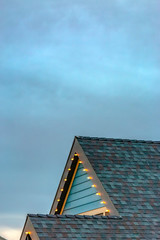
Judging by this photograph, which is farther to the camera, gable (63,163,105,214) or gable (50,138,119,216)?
gable (63,163,105,214)

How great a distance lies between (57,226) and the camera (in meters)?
14.0

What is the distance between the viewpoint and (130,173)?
56.4ft

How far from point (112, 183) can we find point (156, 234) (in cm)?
225

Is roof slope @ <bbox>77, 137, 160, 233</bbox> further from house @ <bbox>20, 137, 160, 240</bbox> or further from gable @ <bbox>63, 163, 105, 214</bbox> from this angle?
gable @ <bbox>63, 163, 105, 214</bbox>

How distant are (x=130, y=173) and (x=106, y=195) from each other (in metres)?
1.49

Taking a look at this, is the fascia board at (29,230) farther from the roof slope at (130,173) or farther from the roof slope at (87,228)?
the roof slope at (130,173)

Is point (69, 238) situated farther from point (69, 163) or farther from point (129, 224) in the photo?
point (69, 163)

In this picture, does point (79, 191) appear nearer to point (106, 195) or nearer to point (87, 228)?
point (106, 195)

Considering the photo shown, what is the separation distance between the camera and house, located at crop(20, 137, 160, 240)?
559 inches

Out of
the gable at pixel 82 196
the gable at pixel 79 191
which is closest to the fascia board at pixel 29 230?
the gable at pixel 79 191

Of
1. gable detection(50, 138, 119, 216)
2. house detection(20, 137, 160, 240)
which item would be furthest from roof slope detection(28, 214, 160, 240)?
gable detection(50, 138, 119, 216)

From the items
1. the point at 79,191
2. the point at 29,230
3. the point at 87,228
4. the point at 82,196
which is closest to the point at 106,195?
the point at 87,228

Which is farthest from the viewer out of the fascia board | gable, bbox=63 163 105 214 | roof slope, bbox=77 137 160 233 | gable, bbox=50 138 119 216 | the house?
gable, bbox=63 163 105 214

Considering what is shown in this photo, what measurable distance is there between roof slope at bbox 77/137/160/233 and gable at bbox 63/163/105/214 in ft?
2.10
